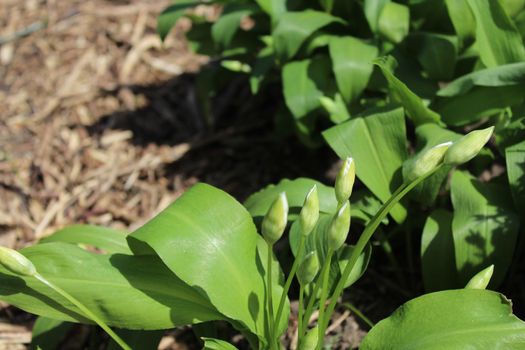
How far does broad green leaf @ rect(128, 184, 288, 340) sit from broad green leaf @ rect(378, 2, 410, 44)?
0.98 meters

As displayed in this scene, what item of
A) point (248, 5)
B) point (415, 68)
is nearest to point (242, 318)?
point (415, 68)

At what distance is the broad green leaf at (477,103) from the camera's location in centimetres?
230

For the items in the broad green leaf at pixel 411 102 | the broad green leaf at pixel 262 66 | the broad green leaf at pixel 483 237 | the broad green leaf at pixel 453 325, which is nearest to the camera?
the broad green leaf at pixel 453 325

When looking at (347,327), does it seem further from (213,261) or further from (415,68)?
(415,68)

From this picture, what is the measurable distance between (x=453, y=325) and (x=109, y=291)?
954 millimetres

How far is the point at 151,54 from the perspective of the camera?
408cm

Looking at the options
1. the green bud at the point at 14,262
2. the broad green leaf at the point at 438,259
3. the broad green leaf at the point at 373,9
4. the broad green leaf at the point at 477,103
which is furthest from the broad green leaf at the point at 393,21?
the green bud at the point at 14,262

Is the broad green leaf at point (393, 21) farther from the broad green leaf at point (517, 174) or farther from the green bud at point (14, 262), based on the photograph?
the green bud at point (14, 262)

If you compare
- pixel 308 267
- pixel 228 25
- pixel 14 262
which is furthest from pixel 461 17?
pixel 14 262

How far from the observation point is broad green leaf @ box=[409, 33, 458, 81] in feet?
8.15

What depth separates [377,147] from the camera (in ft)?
7.39

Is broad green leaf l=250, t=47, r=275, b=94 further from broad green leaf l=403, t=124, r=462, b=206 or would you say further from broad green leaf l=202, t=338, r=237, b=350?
broad green leaf l=202, t=338, r=237, b=350

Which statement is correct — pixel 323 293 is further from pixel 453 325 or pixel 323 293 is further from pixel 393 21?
pixel 393 21

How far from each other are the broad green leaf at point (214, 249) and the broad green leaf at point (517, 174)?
800mm
